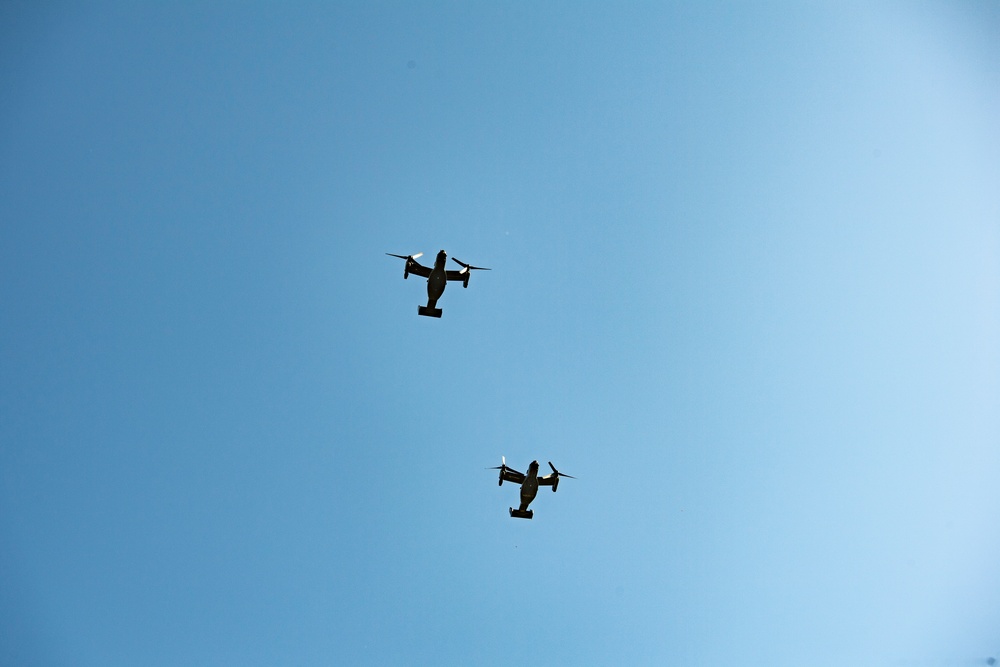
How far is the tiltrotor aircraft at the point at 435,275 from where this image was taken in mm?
63344

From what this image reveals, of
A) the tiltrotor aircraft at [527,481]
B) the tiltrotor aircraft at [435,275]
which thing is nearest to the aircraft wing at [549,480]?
the tiltrotor aircraft at [527,481]

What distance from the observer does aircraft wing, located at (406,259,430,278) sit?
6394cm

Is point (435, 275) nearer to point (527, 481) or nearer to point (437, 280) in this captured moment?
point (437, 280)

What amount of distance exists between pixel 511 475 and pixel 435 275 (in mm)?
26596

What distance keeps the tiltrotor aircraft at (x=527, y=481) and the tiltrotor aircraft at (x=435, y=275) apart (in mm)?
20778

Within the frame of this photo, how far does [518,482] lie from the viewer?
74.1 metres

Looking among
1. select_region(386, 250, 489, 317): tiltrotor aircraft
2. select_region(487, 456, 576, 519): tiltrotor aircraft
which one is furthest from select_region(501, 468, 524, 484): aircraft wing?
select_region(386, 250, 489, 317): tiltrotor aircraft

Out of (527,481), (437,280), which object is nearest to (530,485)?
(527,481)

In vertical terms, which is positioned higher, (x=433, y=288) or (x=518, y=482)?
(x=433, y=288)

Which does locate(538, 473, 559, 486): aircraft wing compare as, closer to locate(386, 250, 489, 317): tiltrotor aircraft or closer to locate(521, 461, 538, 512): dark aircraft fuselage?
locate(521, 461, 538, 512): dark aircraft fuselage

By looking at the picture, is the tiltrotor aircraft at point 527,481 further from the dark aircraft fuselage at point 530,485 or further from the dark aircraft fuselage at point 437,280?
the dark aircraft fuselage at point 437,280

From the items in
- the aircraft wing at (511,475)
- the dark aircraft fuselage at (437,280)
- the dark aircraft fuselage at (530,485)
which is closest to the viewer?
the dark aircraft fuselage at (437,280)

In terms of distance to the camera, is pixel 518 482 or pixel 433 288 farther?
pixel 518 482

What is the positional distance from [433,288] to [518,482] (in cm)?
2614
